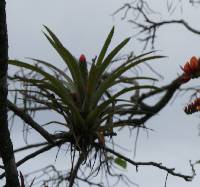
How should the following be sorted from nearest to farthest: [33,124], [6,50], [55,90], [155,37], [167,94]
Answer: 1. [6,50]
2. [33,124]
3. [55,90]
4. [167,94]
5. [155,37]

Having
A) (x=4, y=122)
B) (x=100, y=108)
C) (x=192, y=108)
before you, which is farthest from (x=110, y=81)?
(x=4, y=122)

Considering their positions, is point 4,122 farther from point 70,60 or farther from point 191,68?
point 191,68

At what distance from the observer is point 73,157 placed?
2.12 metres

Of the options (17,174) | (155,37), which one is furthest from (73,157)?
(155,37)

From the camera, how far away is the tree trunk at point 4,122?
4.02ft

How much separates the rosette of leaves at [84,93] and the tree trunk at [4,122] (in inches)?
28.4

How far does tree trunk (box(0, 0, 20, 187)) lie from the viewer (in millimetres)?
1227

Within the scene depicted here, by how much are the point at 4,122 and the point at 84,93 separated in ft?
2.99

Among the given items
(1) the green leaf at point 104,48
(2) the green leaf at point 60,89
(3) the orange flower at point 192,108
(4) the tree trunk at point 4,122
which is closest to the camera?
(4) the tree trunk at point 4,122

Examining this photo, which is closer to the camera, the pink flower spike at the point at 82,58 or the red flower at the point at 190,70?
the pink flower spike at the point at 82,58

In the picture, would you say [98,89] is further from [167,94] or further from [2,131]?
[167,94]

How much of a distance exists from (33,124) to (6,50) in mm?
665

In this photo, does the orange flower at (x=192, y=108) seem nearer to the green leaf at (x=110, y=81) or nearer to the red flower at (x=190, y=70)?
the red flower at (x=190, y=70)

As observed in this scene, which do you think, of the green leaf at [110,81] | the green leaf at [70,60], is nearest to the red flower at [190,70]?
the green leaf at [110,81]
